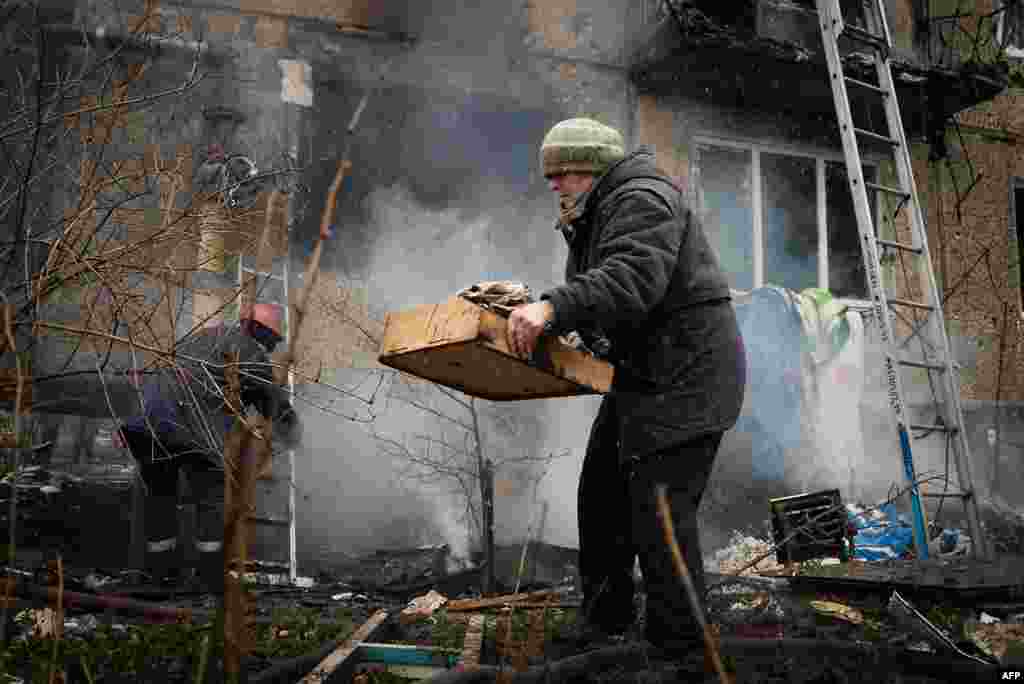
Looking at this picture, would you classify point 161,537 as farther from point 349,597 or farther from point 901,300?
point 901,300

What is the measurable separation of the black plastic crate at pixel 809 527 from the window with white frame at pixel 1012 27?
7.80 m

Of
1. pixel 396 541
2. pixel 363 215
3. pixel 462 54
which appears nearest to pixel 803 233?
pixel 462 54

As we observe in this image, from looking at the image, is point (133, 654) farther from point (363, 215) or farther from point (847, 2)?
point (847, 2)

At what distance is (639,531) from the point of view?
2938 millimetres

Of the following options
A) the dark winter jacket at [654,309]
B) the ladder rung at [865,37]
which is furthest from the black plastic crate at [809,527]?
the ladder rung at [865,37]

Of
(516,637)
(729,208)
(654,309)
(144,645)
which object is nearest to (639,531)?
(654,309)

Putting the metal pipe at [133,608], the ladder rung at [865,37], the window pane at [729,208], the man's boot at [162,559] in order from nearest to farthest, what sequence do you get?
the metal pipe at [133,608] < the man's boot at [162,559] < the ladder rung at [865,37] < the window pane at [729,208]

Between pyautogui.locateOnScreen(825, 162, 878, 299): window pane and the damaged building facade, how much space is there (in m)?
0.03

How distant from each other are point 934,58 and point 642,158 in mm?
8980

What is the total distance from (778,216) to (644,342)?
7.32 m

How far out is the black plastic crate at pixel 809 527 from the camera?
5.96 meters

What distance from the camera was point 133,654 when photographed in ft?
11.0

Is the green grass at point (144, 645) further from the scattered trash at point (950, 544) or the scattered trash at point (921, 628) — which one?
the scattered trash at point (950, 544)

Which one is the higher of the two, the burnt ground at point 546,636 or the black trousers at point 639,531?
the black trousers at point 639,531
